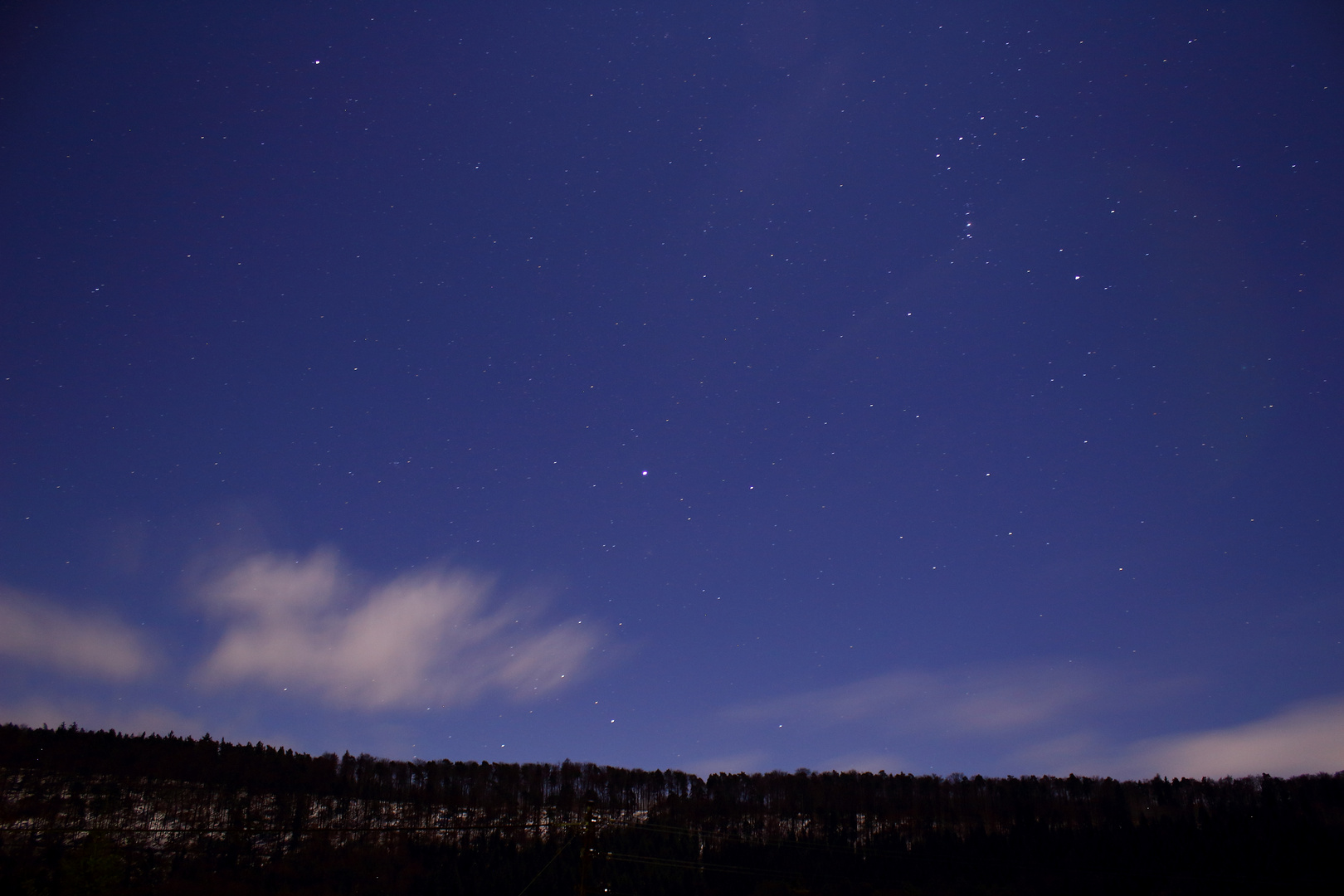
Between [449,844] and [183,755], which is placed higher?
[183,755]

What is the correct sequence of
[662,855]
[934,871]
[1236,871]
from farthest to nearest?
[662,855] → [934,871] → [1236,871]

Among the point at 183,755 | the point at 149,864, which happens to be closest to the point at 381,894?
the point at 149,864

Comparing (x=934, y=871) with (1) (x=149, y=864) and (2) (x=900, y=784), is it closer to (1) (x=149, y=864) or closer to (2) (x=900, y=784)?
(2) (x=900, y=784)

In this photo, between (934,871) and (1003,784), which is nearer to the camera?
(934,871)

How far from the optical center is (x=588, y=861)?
91.6 ft

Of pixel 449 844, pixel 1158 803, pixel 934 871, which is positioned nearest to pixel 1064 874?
pixel 934 871

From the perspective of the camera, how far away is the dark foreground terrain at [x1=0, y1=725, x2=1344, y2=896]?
259 ft

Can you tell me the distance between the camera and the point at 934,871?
294ft

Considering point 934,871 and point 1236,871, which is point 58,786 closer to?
point 934,871

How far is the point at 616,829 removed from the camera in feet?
319

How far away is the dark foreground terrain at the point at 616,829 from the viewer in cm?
7900

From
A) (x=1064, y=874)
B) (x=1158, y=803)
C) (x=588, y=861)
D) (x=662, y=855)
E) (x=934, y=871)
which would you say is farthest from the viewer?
(x=1158, y=803)

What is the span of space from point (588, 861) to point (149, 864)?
8414 cm

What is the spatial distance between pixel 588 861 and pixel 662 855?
7928 centimetres
